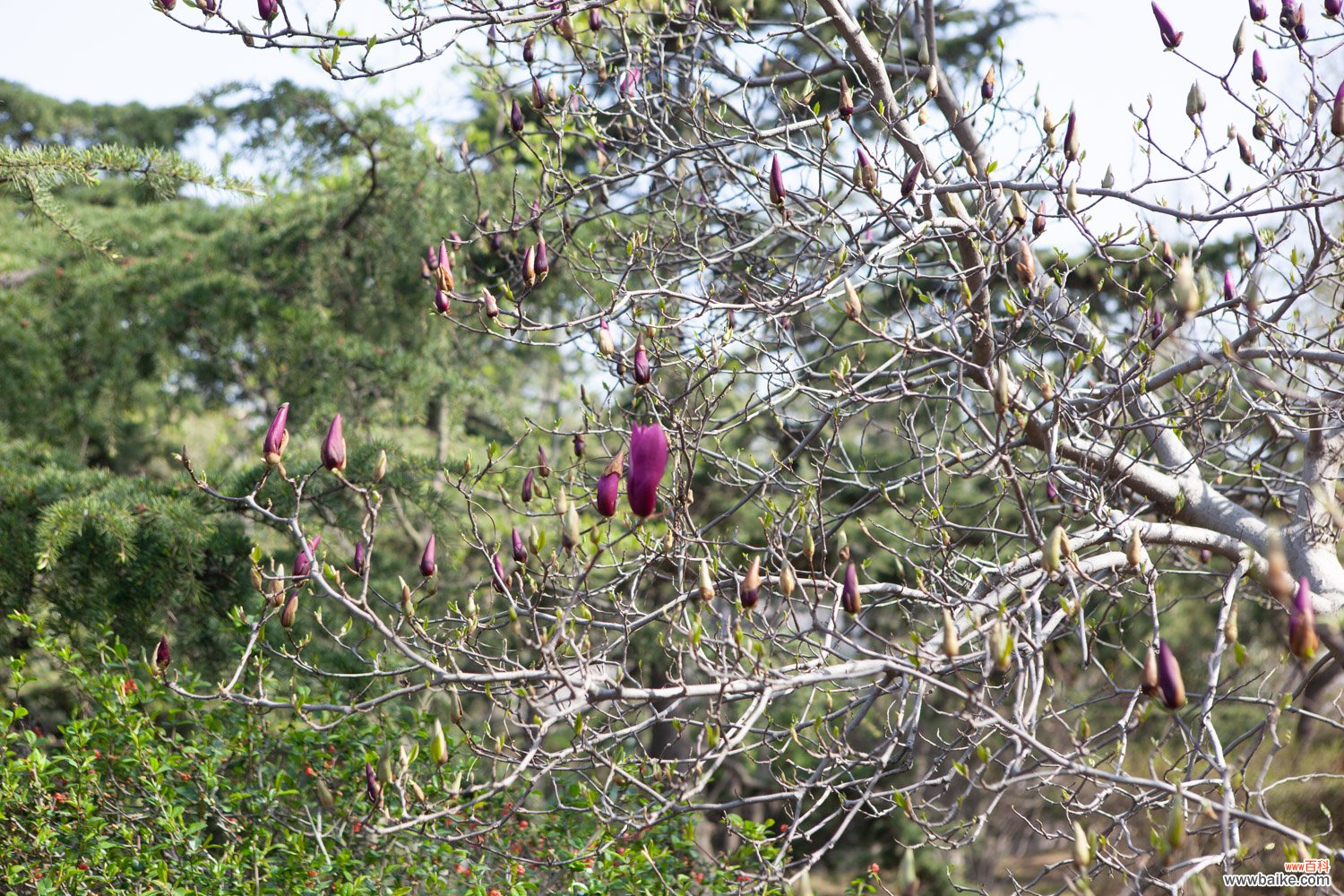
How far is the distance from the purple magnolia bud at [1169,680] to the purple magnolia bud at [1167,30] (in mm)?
1613

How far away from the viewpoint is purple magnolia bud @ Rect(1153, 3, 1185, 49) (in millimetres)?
2383

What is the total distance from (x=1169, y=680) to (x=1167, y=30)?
5.50 feet

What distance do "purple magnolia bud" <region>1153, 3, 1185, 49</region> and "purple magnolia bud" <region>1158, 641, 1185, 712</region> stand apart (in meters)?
1.61

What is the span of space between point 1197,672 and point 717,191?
6.36 meters

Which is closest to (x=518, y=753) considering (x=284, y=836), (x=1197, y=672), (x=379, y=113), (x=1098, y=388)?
(x=284, y=836)

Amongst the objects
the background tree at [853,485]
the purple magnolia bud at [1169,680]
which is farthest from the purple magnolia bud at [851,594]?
the purple magnolia bud at [1169,680]

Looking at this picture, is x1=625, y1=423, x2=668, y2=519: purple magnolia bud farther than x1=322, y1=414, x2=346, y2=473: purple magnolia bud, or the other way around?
x1=322, y1=414, x2=346, y2=473: purple magnolia bud

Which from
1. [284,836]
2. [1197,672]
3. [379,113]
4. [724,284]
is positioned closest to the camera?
[284,836]

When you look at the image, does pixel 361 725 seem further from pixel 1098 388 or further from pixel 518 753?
pixel 1098 388

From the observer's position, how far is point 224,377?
545 centimetres

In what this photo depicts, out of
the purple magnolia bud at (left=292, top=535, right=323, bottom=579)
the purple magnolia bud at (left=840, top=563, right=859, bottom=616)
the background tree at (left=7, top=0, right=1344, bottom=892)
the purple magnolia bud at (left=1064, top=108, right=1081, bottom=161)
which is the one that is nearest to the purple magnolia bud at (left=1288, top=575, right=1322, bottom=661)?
the background tree at (left=7, top=0, right=1344, bottom=892)

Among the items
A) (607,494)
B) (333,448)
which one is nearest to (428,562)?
(333,448)

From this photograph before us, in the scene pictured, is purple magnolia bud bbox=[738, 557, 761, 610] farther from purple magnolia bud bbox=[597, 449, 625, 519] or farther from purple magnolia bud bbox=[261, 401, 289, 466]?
purple magnolia bud bbox=[261, 401, 289, 466]

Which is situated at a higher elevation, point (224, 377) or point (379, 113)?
point (379, 113)
